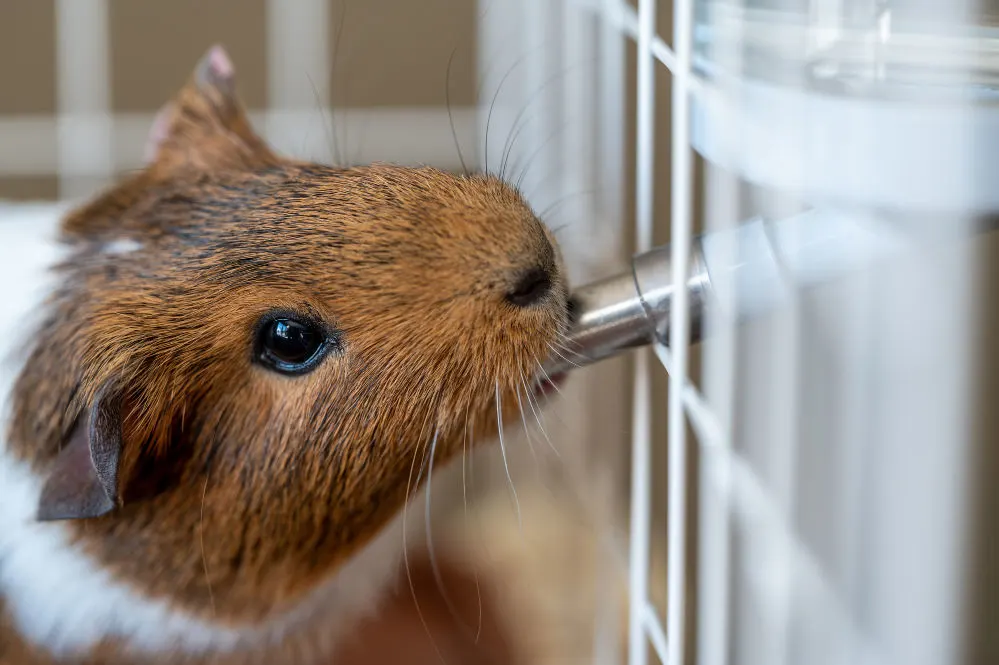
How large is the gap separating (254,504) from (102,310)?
0.16 m

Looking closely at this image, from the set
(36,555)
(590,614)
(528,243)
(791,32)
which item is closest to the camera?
(791,32)

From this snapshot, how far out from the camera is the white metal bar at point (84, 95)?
55.9 inches

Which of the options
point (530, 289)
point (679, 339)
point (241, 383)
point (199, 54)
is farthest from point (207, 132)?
point (199, 54)

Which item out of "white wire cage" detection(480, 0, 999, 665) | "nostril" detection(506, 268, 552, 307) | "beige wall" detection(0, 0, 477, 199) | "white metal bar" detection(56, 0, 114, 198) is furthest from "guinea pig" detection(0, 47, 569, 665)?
"beige wall" detection(0, 0, 477, 199)

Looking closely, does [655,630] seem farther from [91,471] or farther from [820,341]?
[91,471]

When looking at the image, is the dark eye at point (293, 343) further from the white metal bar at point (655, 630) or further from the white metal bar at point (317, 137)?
the white metal bar at point (317, 137)

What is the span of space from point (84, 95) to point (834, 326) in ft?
4.27

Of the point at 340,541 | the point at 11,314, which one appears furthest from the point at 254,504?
the point at 11,314

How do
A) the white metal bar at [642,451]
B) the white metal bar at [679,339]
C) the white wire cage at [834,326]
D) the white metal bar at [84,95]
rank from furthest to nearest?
the white metal bar at [84,95] → the white metal bar at [642,451] → the white metal bar at [679,339] → the white wire cage at [834,326]

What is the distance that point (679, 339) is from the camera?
1.64ft

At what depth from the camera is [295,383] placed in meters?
0.65

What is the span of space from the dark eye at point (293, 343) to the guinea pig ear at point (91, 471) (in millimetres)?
100

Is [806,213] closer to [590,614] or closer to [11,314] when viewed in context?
[11,314]

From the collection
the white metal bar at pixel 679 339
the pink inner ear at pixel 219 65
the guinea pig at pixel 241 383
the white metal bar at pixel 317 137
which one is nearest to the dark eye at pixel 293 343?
the guinea pig at pixel 241 383
